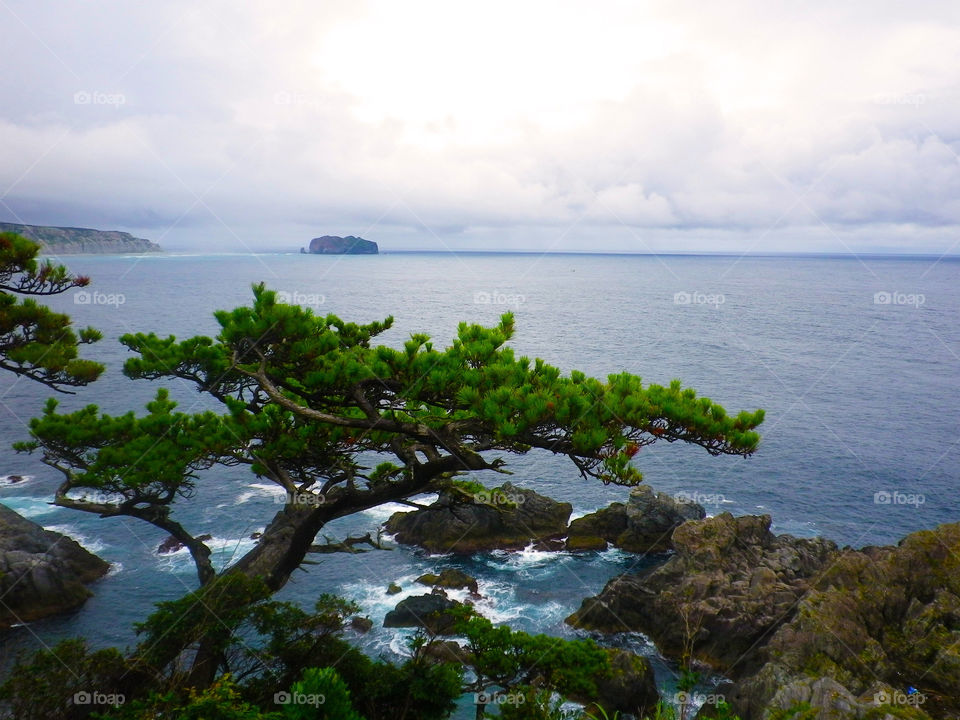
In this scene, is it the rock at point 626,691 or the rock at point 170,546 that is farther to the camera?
the rock at point 170,546

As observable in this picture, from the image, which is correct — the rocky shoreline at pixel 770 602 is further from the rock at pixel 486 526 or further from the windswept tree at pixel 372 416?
the windswept tree at pixel 372 416

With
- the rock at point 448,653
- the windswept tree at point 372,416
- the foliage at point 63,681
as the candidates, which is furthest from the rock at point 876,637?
the foliage at point 63,681

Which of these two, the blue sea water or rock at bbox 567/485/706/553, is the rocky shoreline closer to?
rock at bbox 567/485/706/553

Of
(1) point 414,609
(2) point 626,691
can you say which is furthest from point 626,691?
(1) point 414,609

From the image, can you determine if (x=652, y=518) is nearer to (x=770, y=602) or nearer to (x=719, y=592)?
(x=719, y=592)

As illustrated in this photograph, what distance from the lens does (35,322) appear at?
1517cm

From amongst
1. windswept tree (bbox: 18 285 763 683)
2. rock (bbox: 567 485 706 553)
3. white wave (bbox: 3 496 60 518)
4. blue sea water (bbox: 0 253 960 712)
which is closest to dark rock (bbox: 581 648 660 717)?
blue sea water (bbox: 0 253 960 712)

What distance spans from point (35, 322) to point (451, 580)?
20808mm

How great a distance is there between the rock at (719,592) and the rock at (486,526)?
22.9 ft

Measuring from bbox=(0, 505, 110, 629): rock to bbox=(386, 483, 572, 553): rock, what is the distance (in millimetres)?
14984

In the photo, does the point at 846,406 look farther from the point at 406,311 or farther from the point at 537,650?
the point at 406,311

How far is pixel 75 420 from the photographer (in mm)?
14398

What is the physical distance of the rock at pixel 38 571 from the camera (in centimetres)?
2595

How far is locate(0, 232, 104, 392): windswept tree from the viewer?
1330cm
